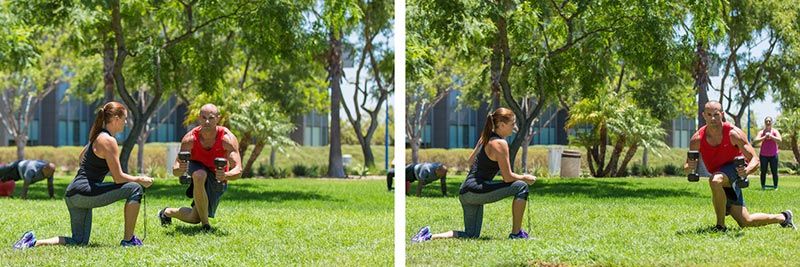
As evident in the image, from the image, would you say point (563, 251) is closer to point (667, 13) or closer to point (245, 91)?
point (667, 13)

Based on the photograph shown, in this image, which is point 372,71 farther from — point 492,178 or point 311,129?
point 492,178

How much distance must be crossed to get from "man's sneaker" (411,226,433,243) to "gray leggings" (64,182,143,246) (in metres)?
1.54

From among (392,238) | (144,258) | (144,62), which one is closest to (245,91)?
(144,62)

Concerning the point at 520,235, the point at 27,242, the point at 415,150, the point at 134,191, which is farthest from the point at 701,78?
the point at 27,242

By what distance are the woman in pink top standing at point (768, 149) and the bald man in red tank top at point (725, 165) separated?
31cm

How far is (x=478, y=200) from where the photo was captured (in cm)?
548

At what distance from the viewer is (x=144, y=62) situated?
10.8 meters

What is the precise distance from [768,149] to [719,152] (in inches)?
21.4

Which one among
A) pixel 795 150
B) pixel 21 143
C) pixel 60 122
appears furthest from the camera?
pixel 60 122

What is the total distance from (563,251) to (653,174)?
1.16 metres

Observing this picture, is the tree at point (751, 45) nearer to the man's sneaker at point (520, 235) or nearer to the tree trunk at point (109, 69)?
the man's sneaker at point (520, 235)

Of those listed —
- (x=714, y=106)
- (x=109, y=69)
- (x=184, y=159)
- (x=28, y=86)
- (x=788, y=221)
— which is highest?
(x=28, y=86)

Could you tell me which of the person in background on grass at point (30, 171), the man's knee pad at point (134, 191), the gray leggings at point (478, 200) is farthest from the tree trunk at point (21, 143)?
the gray leggings at point (478, 200)

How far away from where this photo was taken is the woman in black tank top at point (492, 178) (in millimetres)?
5270
